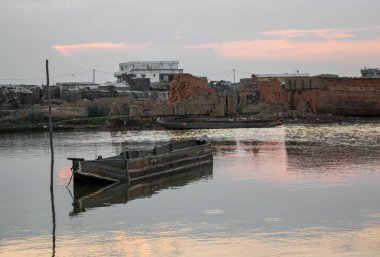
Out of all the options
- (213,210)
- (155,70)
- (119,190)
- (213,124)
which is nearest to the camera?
(213,210)

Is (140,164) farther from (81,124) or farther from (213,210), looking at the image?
(81,124)

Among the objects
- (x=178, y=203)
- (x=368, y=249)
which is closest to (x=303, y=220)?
(x=368, y=249)

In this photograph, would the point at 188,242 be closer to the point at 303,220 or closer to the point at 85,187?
the point at 303,220

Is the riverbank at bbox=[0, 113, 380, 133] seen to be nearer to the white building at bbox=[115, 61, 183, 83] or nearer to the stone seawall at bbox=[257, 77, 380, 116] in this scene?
the stone seawall at bbox=[257, 77, 380, 116]

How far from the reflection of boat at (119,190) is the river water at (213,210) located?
48 millimetres

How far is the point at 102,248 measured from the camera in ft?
51.8

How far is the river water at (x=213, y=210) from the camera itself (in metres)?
15.9

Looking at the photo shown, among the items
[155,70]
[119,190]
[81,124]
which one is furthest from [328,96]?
[119,190]

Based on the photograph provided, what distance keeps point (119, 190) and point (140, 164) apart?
90.9 inches

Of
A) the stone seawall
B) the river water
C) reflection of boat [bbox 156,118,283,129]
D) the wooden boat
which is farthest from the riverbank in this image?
the wooden boat

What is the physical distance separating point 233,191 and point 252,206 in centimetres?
339

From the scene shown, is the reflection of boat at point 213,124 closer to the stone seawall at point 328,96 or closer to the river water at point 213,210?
the stone seawall at point 328,96

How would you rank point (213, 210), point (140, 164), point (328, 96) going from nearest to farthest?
point (213, 210) < point (140, 164) < point (328, 96)

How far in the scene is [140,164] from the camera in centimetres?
2664
